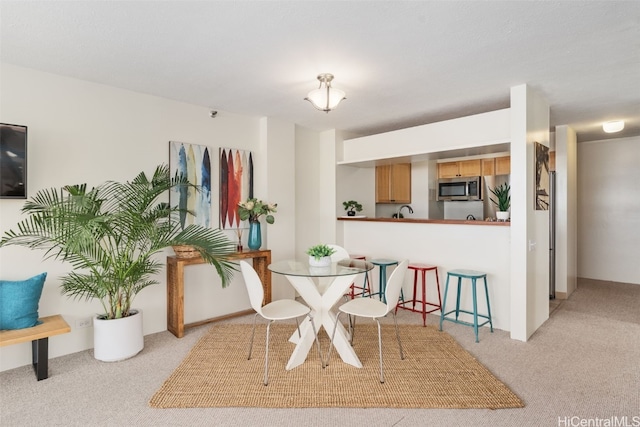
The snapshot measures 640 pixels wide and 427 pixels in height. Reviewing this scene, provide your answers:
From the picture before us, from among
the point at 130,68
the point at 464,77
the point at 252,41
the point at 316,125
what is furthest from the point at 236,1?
the point at 316,125

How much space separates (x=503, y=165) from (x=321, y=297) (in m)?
3.98

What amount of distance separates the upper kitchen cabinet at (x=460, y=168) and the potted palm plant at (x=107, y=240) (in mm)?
4303

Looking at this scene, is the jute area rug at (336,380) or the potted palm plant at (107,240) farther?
the potted palm plant at (107,240)

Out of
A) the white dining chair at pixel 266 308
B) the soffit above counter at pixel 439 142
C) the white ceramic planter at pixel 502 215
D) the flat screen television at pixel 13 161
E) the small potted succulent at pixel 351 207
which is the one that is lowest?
the white dining chair at pixel 266 308

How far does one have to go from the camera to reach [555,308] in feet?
14.7

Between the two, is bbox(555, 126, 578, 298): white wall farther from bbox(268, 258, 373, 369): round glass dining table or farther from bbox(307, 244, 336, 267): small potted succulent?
bbox(307, 244, 336, 267): small potted succulent

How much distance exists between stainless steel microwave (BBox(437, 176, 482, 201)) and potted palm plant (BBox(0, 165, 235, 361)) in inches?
163

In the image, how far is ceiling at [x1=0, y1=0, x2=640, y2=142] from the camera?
2029 mm

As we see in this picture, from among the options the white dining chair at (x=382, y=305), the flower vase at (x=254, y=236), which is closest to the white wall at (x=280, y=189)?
the flower vase at (x=254, y=236)

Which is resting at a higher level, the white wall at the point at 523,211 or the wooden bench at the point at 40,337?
the white wall at the point at 523,211

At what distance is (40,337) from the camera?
2586 millimetres

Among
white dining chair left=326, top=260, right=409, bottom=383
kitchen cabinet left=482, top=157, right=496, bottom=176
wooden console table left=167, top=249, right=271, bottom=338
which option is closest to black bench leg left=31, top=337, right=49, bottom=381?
wooden console table left=167, top=249, right=271, bottom=338

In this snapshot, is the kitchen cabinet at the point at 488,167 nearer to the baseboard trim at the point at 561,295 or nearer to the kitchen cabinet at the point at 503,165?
the kitchen cabinet at the point at 503,165

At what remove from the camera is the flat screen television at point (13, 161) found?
106 inches
